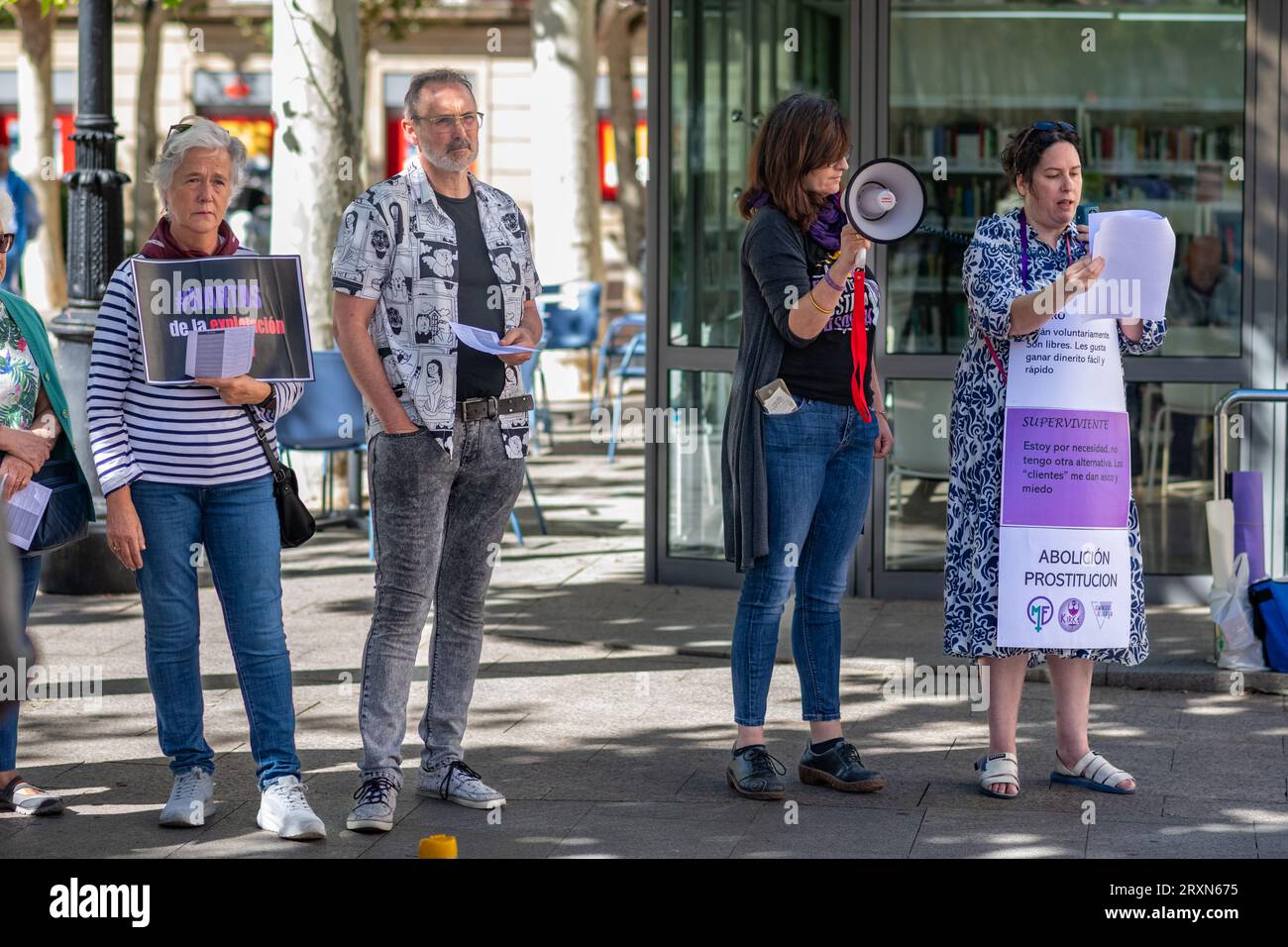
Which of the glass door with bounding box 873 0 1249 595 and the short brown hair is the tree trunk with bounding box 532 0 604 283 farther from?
the short brown hair

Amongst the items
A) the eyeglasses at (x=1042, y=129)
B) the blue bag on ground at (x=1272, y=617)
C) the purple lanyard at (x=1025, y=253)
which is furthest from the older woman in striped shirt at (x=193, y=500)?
the blue bag on ground at (x=1272, y=617)

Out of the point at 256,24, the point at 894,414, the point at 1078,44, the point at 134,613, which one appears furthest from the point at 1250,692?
the point at 256,24

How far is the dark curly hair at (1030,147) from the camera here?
538 centimetres

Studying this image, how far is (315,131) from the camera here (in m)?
11.2

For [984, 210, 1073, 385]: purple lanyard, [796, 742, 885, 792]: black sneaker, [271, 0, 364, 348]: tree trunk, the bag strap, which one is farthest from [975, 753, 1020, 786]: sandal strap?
[271, 0, 364, 348]: tree trunk

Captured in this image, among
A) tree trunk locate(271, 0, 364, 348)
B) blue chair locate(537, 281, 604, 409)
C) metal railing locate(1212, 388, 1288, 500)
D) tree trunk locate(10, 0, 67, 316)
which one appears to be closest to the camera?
metal railing locate(1212, 388, 1288, 500)

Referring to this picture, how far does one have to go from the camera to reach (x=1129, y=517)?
18.4 ft

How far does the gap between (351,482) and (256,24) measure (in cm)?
2859

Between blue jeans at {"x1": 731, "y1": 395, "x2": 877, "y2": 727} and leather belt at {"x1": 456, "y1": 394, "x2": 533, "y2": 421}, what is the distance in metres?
0.73

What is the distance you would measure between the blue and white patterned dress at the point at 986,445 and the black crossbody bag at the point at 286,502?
191 cm

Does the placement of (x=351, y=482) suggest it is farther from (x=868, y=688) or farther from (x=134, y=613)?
(x=868, y=688)

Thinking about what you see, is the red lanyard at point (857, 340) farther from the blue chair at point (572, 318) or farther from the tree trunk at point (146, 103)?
the tree trunk at point (146, 103)

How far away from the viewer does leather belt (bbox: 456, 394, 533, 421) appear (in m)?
5.12

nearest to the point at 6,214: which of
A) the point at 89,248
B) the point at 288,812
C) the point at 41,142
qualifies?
the point at 288,812
